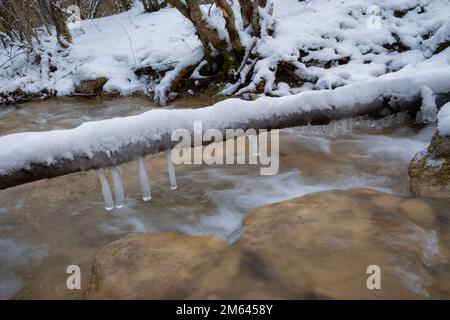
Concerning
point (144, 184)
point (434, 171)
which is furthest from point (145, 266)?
point (434, 171)

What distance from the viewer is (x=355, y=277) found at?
1814 mm

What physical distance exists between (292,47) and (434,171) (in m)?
4.63

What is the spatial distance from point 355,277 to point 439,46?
5679mm

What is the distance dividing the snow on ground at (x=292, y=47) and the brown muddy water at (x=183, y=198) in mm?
2143

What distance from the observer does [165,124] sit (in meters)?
2.55

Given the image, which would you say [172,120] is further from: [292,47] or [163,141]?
[292,47]

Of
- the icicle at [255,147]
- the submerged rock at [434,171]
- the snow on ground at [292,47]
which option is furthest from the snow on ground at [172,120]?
the snow on ground at [292,47]

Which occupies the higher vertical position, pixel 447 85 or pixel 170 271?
pixel 447 85

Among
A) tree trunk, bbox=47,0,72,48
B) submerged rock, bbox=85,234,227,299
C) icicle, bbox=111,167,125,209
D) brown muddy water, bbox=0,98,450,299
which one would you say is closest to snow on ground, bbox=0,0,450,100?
tree trunk, bbox=47,0,72,48

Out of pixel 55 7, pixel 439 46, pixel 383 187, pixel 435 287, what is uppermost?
pixel 55 7

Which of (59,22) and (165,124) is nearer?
(165,124)

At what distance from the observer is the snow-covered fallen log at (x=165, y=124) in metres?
2.23
